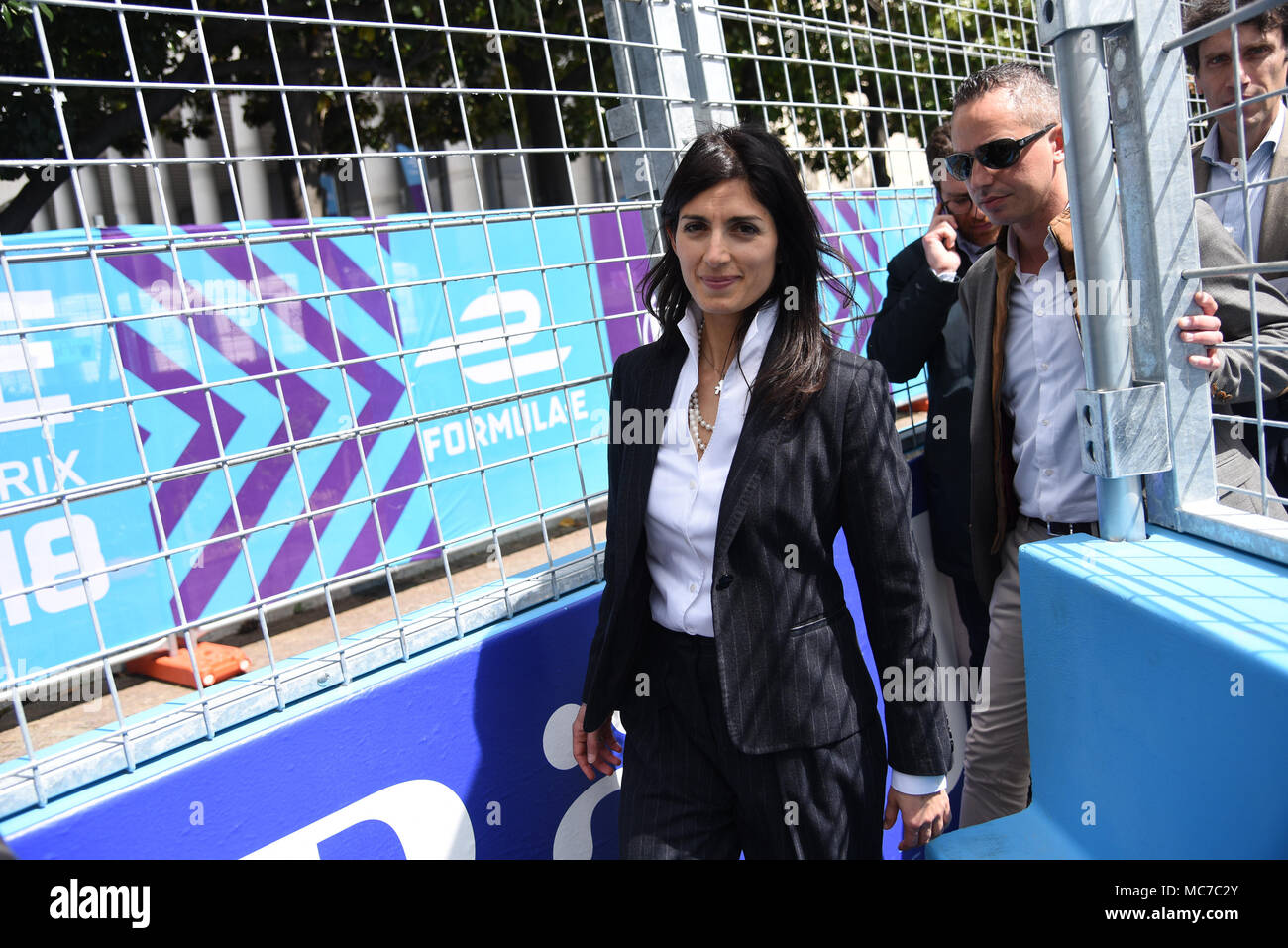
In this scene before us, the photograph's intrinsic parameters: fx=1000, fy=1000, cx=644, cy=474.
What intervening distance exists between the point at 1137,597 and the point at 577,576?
130cm

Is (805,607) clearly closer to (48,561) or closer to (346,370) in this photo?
(48,561)

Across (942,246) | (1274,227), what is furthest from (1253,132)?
(942,246)

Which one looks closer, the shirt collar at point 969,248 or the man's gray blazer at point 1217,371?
the man's gray blazer at point 1217,371

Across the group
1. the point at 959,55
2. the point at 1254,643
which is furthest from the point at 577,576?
the point at 959,55

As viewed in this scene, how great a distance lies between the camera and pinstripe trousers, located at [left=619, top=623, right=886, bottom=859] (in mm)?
1955

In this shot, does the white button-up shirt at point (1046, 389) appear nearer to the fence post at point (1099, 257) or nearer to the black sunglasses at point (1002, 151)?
the black sunglasses at point (1002, 151)

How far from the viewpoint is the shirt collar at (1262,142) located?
3.48 m

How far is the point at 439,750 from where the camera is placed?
218cm

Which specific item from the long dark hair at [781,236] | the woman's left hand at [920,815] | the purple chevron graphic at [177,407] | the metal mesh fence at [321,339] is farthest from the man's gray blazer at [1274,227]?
the purple chevron graphic at [177,407]

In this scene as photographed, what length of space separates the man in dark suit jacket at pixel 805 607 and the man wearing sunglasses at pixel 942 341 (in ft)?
3.10

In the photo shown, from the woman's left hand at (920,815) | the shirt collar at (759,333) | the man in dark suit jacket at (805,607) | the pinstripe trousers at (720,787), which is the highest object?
the shirt collar at (759,333)

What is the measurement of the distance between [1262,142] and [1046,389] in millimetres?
1677
